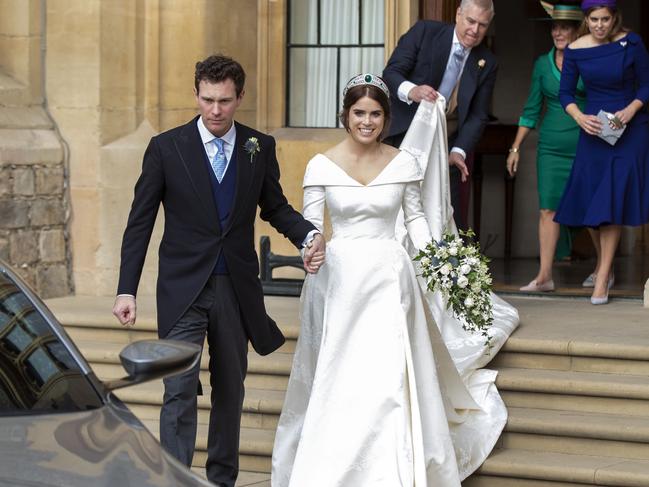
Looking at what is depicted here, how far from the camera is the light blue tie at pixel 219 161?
23.9 ft

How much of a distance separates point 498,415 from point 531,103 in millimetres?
3566

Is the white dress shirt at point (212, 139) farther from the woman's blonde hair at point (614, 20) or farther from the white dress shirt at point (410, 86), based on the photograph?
the woman's blonde hair at point (614, 20)

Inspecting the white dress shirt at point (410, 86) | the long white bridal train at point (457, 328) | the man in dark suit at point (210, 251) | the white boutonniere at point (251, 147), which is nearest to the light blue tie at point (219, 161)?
the man in dark suit at point (210, 251)

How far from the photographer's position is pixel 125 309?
23.0ft

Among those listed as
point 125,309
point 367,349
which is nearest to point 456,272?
point 367,349

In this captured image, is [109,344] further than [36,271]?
No

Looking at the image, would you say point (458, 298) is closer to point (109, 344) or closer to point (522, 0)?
point (109, 344)

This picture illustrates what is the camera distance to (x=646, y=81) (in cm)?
1052

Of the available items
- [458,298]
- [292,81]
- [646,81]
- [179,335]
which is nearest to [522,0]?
[292,81]

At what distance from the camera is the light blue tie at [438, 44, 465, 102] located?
384 inches

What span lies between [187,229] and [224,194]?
0.23m

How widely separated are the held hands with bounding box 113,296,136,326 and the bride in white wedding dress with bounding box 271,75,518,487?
3.27 ft

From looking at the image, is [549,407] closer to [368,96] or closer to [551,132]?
[368,96]

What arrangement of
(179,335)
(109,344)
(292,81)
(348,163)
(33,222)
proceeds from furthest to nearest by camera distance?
1. (292,81)
2. (33,222)
3. (109,344)
4. (348,163)
5. (179,335)
